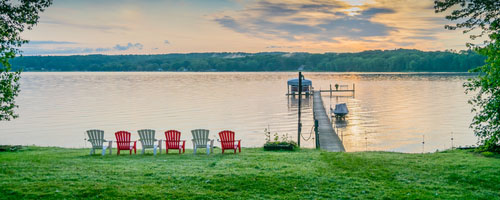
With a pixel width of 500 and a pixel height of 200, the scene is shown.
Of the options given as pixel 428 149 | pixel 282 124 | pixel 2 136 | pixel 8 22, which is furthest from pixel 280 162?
pixel 2 136

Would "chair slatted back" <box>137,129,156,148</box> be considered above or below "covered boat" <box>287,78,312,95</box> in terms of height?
below

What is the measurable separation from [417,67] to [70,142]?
530 ft

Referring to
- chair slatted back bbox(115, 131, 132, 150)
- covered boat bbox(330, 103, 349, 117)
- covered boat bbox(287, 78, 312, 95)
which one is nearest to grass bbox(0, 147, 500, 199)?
chair slatted back bbox(115, 131, 132, 150)

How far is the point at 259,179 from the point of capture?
25.3ft

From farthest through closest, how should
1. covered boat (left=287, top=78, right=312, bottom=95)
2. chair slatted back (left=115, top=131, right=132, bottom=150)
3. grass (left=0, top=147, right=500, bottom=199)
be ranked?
covered boat (left=287, top=78, right=312, bottom=95), chair slatted back (left=115, top=131, right=132, bottom=150), grass (left=0, top=147, right=500, bottom=199)

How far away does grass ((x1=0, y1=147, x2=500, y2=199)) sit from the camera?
6.88 metres

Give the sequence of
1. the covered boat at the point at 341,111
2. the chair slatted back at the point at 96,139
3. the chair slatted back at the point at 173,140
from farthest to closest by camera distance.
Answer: the covered boat at the point at 341,111, the chair slatted back at the point at 173,140, the chair slatted back at the point at 96,139

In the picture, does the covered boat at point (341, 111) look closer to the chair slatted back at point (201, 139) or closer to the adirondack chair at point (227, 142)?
the adirondack chair at point (227, 142)

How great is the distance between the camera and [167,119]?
1273 inches

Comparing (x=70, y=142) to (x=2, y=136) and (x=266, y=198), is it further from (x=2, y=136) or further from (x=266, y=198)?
(x=266, y=198)

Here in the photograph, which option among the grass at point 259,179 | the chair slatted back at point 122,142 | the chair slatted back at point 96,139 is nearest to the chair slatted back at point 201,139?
the chair slatted back at point 122,142

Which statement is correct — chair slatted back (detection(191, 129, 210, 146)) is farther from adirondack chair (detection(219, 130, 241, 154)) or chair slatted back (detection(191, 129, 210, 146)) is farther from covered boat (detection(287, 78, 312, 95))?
covered boat (detection(287, 78, 312, 95))

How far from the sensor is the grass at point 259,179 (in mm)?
6879

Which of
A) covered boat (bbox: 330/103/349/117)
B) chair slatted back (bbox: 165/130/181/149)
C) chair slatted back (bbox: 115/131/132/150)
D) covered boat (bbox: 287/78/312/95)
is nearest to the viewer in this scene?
chair slatted back (bbox: 115/131/132/150)
